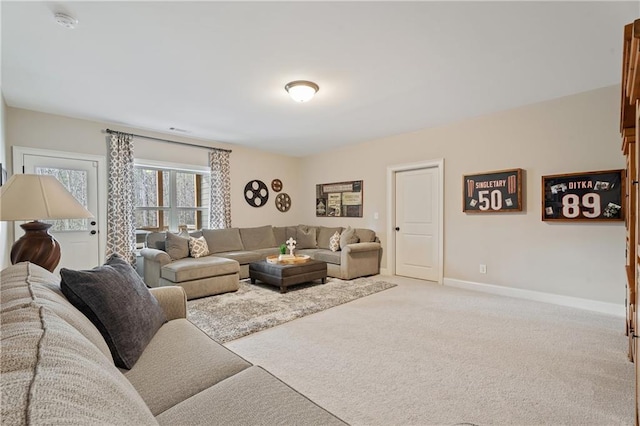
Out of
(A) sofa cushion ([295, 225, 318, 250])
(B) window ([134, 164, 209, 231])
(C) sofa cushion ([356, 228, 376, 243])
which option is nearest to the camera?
(B) window ([134, 164, 209, 231])

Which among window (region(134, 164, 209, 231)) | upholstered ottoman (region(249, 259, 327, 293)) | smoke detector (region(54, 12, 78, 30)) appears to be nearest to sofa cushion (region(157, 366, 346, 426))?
smoke detector (region(54, 12, 78, 30))

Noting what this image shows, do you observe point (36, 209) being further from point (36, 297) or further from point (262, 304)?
point (262, 304)

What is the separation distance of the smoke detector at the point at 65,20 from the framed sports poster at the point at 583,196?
4872mm

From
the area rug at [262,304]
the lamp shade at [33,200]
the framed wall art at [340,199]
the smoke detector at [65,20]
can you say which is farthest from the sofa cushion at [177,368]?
the framed wall art at [340,199]

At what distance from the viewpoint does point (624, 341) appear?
2.51 m

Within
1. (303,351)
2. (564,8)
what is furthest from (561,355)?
(564,8)

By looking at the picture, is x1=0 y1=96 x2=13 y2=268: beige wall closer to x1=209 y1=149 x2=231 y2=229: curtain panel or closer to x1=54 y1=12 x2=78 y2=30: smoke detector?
x1=54 y1=12 x2=78 y2=30: smoke detector

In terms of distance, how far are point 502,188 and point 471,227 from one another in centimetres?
69

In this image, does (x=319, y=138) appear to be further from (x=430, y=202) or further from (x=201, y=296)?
(x=201, y=296)

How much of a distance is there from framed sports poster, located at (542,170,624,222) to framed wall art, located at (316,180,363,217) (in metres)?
2.99

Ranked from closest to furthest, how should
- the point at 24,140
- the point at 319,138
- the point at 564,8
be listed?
the point at 564,8 < the point at 24,140 < the point at 319,138

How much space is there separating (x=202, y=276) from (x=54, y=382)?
3.63 m

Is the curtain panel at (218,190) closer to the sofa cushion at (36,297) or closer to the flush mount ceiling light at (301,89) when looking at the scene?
the flush mount ceiling light at (301,89)

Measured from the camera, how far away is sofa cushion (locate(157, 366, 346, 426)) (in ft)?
3.00
